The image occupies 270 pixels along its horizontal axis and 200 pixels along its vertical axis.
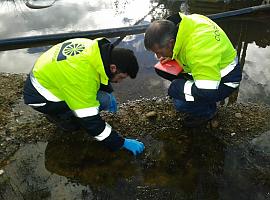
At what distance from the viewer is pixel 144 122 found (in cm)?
331

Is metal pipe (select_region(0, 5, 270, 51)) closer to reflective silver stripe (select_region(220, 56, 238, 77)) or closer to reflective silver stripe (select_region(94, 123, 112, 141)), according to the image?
reflective silver stripe (select_region(220, 56, 238, 77))

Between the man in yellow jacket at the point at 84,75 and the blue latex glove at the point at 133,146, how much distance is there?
10 cm

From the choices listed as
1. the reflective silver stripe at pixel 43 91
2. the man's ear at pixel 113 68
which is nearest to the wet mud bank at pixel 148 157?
the reflective silver stripe at pixel 43 91

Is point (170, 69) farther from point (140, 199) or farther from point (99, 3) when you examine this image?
point (99, 3)

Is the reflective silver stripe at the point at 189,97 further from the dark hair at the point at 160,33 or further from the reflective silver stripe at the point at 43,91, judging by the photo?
the reflective silver stripe at the point at 43,91

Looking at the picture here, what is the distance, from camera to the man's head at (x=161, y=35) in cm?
239

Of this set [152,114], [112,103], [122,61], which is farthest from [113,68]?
[152,114]

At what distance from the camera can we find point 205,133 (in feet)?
10.3

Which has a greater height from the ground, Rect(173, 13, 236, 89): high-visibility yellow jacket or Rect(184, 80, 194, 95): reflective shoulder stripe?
Rect(173, 13, 236, 89): high-visibility yellow jacket

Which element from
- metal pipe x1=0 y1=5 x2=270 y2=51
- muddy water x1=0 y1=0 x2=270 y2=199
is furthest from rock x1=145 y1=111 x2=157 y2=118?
metal pipe x1=0 y1=5 x2=270 y2=51

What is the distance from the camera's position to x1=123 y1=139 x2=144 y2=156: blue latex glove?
2871mm

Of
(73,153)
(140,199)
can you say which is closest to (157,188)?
(140,199)

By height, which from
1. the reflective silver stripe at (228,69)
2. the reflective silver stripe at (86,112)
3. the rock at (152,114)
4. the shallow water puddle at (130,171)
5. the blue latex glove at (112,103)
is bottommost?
the shallow water puddle at (130,171)

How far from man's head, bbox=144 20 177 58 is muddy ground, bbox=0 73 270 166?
3.48ft
